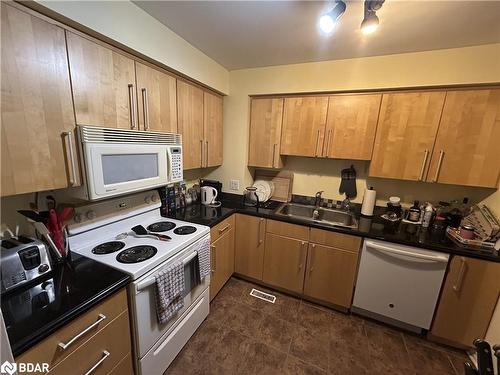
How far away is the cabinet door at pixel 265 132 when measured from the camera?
224 centimetres

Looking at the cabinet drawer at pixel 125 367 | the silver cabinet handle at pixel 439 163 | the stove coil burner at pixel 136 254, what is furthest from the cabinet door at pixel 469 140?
the cabinet drawer at pixel 125 367

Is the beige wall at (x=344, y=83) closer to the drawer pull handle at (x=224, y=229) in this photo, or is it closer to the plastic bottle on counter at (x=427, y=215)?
the plastic bottle on counter at (x=427, y=215)

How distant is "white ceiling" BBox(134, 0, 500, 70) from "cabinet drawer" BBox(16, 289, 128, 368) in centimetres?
A: 166

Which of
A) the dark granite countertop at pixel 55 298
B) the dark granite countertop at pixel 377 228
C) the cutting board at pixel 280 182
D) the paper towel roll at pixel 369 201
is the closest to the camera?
the dark granite countertop at pixel 55 298

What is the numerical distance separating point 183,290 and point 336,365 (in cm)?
123

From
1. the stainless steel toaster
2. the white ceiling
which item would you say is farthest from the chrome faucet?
the stainless steel toaster

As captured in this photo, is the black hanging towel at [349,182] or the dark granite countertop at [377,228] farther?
the black hanging towel at [349,182]

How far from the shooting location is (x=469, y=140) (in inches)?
66.2

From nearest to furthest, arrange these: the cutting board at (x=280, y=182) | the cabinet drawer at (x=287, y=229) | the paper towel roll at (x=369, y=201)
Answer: the cabinet drawer at (x=287, y=229)
the paper towel roll at (x=369, y=201)
the cutting board at (x=280, y=182)

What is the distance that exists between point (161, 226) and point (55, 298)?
0.81 m

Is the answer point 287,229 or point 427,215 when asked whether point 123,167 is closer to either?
point 287,229

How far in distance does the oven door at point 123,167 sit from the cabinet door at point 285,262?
3.94 ft

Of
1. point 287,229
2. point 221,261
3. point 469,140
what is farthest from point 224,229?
point 469,140

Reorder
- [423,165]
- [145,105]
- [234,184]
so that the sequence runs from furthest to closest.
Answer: [234,184] < [423,165] < [145,105]
